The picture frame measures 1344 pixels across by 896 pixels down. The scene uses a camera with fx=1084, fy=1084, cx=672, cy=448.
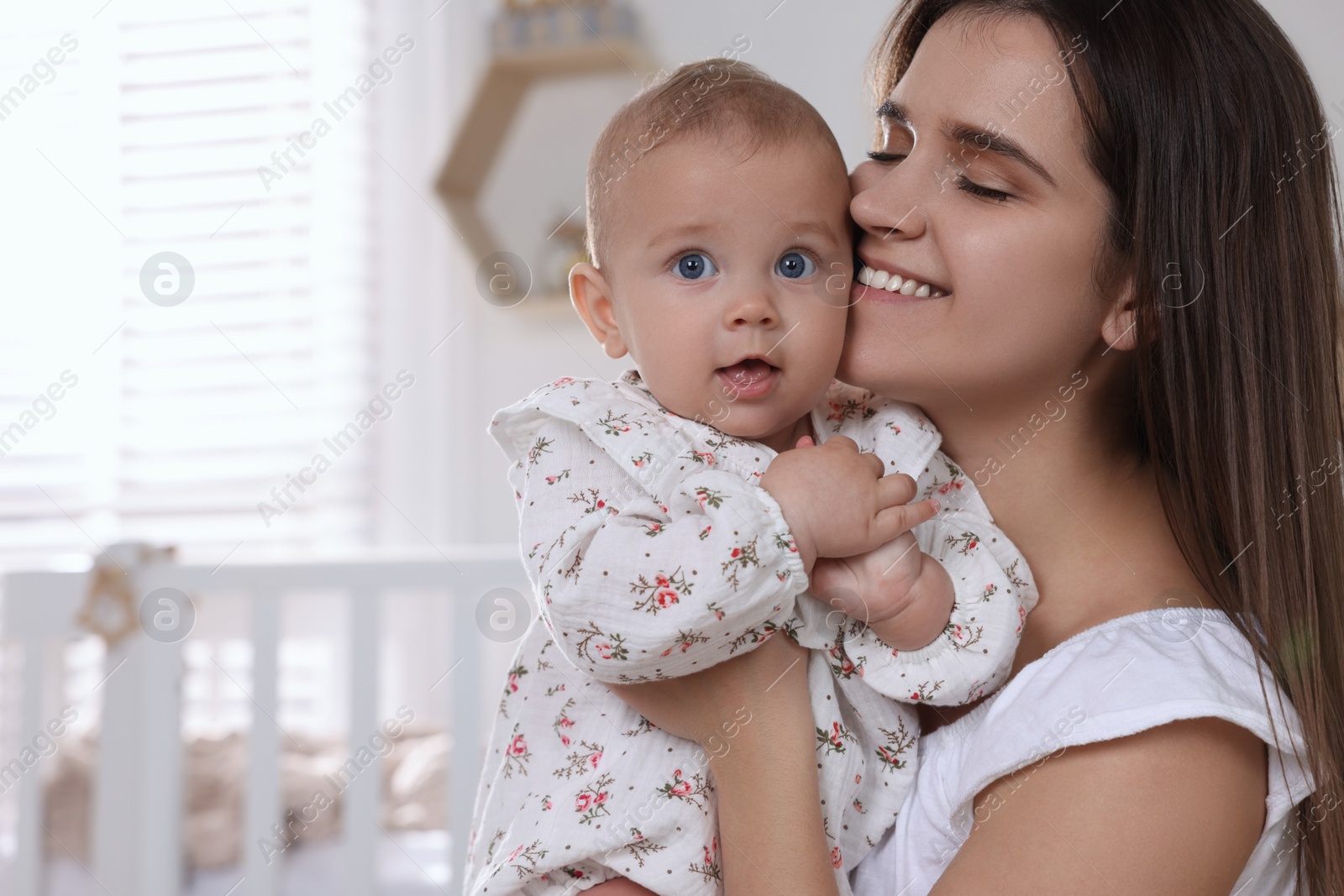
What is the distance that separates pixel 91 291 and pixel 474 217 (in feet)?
3.24

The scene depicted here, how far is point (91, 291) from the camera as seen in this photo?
276cm

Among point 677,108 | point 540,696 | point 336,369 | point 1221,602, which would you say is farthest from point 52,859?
point 1221,602

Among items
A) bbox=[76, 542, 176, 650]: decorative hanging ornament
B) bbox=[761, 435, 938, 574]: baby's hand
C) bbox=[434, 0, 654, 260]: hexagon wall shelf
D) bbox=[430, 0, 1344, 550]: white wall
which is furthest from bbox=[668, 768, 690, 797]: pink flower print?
bbox=[434, 0, 654, 260]: hexagon wall shelf

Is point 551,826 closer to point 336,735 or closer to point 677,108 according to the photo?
point 677,108

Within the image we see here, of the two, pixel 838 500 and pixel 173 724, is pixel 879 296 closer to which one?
pixel 838 500

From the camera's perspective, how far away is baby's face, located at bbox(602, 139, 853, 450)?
3.11 feet

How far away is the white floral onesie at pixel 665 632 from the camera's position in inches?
33.5

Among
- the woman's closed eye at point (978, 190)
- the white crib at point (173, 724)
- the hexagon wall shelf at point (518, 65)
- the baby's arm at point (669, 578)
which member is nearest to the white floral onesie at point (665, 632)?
the baby's arm at point (669, 578)

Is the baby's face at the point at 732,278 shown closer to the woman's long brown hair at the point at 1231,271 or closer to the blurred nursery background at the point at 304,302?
the woman's long brown hair at the point at 1231,271

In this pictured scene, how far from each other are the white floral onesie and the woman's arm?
0.03 metres

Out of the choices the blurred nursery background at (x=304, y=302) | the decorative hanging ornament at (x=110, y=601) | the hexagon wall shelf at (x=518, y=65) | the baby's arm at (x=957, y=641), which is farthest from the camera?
the hexagon wall shelf at (x=518, y=65)

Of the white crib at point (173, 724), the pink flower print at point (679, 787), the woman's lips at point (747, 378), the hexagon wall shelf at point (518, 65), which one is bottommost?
the white crib at point (173, 724)

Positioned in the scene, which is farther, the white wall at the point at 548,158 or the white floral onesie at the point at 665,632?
the white wall at the point at 548,158

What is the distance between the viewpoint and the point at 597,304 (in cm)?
106
